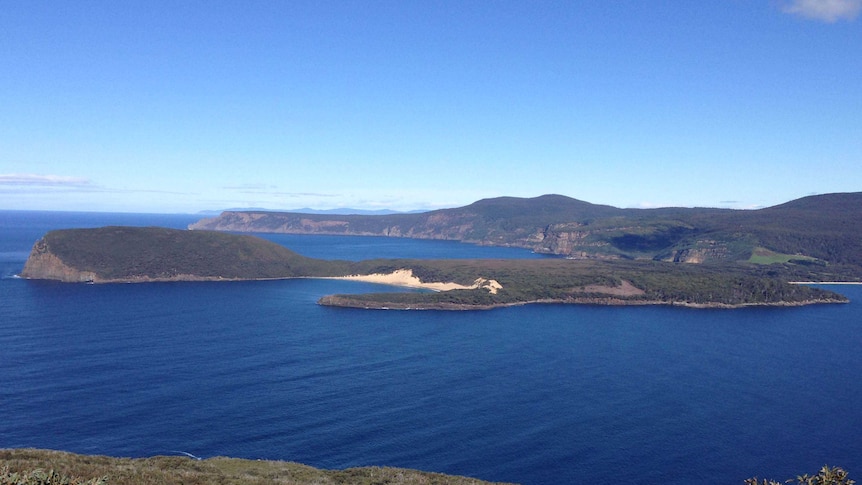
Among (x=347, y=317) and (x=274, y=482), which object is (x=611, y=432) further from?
(x=347, y=317)

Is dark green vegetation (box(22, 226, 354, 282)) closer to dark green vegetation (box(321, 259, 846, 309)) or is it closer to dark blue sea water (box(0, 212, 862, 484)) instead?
dark blue sea water (box(0, 212, 862, 484))

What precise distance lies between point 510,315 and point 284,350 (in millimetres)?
56073

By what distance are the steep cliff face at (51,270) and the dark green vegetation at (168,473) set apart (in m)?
142

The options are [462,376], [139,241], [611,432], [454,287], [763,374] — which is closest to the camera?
[611,432]

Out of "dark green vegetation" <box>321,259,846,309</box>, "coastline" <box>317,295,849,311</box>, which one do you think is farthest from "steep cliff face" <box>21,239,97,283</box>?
"dark green vegetation" <box>321,259,846,309</box>

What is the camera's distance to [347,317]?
12181 cm

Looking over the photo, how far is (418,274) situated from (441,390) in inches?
4203

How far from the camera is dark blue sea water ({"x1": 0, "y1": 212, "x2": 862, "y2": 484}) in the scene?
184ft

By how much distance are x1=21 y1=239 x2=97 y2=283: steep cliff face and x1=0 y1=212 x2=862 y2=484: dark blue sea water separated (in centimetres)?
3775

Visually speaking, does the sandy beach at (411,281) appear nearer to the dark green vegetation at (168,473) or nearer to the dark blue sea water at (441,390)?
the dark blue sea water at (441,390)

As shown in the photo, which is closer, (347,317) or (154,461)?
(154,461)

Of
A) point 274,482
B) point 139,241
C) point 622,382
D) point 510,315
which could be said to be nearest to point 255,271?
point 139,241

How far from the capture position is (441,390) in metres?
73.9

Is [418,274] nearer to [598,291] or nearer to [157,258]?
[598,291]
